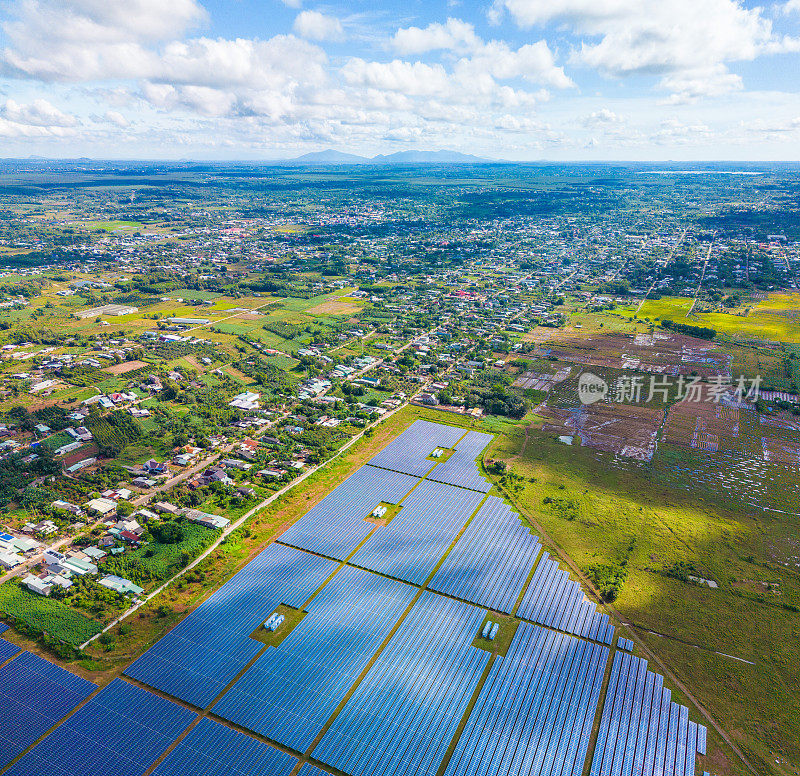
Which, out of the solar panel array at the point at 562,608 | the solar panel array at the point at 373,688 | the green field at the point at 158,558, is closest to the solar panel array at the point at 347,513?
the solar panel array at the point at 373,688

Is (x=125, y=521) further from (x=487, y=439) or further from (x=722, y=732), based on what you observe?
(x=722, y=732)

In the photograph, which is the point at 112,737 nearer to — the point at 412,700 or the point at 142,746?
the point at 142,746

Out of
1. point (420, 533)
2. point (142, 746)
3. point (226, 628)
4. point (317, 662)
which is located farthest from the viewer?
point (420, 533)

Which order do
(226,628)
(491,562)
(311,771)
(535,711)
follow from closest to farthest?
1. (311,771)
2. (535,711)
3. (226,628)
4. (491,562)

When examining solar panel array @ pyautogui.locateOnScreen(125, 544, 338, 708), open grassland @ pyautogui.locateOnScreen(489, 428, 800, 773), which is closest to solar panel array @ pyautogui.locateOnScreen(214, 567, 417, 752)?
solar panel array @ pyautogui.locateOnScreen(125, 544, 338, 708)

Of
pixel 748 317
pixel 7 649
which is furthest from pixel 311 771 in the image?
pixel 748 317

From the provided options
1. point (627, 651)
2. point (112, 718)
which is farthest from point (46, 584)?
point (627, 651)

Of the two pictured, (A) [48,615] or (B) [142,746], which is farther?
(A) [48,615]
